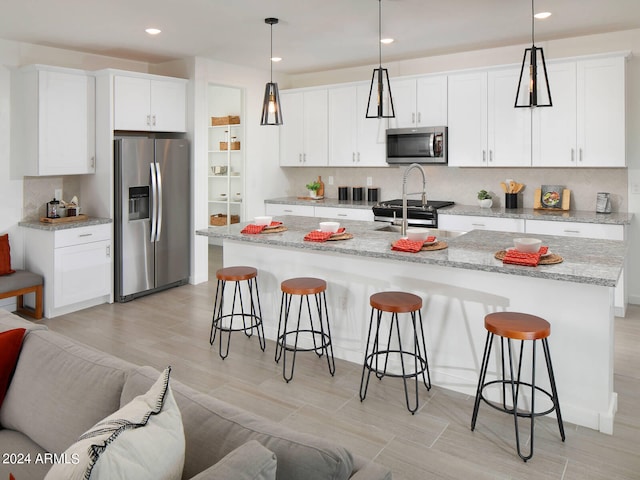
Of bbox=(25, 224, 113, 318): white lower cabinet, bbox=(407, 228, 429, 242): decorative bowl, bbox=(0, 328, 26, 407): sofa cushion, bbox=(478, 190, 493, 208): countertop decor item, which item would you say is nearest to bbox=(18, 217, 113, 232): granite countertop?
bbox=(25, 224, 113, 318): white lower cabinet

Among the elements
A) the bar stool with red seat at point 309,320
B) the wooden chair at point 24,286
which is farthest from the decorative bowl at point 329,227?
the wooden chair at point 24,286

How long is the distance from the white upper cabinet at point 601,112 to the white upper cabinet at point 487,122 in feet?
1.63

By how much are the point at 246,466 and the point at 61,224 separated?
177 inches

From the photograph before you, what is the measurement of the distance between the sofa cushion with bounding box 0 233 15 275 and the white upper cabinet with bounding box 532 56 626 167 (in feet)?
17.1

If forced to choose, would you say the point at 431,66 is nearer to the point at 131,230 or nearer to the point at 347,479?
the point at 131,230

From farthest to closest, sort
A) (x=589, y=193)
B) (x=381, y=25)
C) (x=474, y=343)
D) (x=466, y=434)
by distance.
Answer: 1. (x=589, y=193)
2. (x=381, y=25)
3. (x=474, y=343)
4. (x=466, y=434)

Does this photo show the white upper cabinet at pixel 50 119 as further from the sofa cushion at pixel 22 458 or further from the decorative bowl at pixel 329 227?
the sofa cushion at pixel 22 458

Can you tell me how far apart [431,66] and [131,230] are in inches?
152

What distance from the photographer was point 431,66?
5918mm

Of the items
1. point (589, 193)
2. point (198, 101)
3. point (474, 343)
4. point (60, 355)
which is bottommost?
point (474, 343)

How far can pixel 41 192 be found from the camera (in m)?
5.21

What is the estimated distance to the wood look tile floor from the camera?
7.93ft

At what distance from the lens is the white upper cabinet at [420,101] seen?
5.60 m

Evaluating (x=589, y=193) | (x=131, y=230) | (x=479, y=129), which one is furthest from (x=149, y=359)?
(x=589, y=193)
